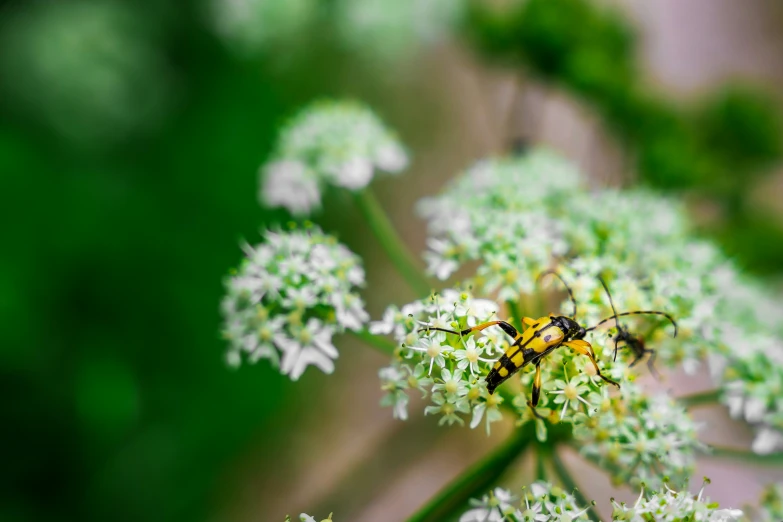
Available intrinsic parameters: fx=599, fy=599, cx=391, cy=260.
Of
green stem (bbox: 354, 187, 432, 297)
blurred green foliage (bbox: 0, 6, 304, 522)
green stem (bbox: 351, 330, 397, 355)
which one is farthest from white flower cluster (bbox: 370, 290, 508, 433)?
blurred green foliage (bbox: 0, 6, 304, 522)

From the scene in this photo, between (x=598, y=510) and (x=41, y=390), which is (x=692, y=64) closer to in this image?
(x=598, y=510)

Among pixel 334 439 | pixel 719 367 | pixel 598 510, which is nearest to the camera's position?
pixel 598 510

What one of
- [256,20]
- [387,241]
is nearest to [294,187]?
[387,241]

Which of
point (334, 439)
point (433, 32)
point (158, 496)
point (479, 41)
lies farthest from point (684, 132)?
point (158, 496)

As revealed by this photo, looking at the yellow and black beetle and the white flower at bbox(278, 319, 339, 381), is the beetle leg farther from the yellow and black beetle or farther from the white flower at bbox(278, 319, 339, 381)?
the white flower at bbox(278, 319, 339, 381)

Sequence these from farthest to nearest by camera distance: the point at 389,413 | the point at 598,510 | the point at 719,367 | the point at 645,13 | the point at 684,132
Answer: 1. the point at 645,13
2. the point at 389,413
3. the point at 684,132
4. the point at 719,367
5. the point at 598,510

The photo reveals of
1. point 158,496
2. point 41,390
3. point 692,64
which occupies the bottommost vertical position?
point 158,496

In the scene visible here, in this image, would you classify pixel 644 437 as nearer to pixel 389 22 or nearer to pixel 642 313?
pixel 642 313
